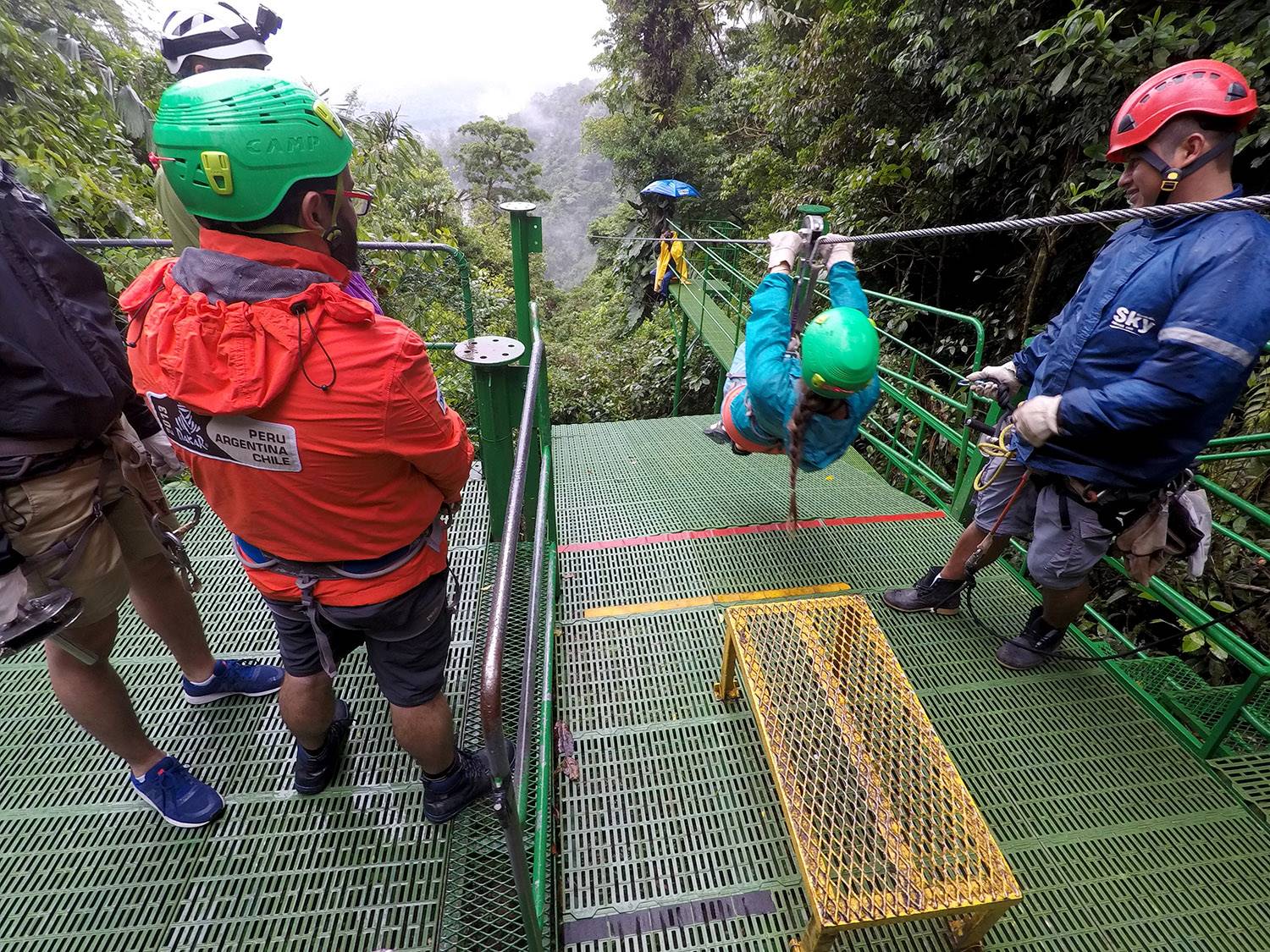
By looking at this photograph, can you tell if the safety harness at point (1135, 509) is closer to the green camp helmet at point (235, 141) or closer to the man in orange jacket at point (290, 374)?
the man in orange jacket at point (290, 374)

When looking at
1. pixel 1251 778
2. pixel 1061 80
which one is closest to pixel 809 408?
pixel 1251 778

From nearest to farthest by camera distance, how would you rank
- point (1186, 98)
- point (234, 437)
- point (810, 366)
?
1. point (234, 437)
2. point (1186, 98)
3. point (810, 366)

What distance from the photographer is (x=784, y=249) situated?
280cm

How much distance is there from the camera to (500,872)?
1934 millimetres

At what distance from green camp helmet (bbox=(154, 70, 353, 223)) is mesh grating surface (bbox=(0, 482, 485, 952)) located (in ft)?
6.20

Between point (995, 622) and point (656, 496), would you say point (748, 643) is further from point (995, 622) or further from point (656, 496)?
point (656, 496)

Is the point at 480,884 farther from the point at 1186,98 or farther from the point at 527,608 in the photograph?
the point at 1186,98

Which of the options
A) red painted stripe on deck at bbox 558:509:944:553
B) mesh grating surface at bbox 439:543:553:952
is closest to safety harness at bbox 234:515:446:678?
mesh grating surface at bbox 439:543:553:952

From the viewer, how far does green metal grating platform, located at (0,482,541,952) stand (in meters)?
1.79

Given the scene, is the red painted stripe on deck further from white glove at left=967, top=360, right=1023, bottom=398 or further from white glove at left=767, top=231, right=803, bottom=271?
white glove at left=767, top=231, right=803, bottom=271

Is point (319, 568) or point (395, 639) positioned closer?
point (319, 568)

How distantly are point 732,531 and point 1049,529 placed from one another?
1648mm

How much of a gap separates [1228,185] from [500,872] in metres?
3.25

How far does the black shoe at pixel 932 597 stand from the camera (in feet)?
9.85
